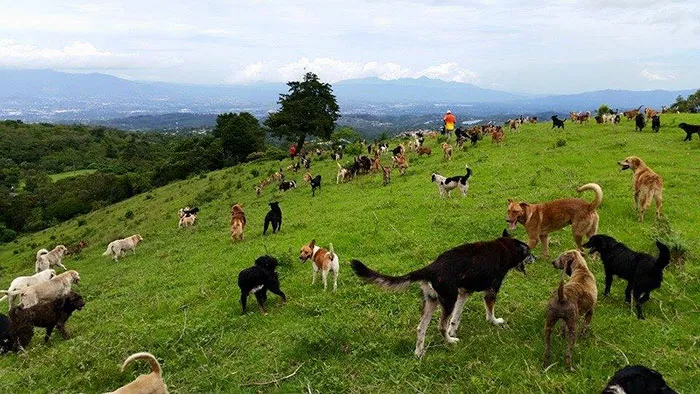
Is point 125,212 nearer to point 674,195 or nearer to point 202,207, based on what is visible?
point 202,207

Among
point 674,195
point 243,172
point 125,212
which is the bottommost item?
point 125,212

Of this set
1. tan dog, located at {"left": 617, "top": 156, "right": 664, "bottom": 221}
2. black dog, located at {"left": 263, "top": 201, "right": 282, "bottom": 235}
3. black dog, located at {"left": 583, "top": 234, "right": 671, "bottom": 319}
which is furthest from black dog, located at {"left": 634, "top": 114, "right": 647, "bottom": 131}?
black dog, located at {"left": 583, "top": 234, "right": 671, "bottom": 319}

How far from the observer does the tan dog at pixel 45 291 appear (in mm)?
11688

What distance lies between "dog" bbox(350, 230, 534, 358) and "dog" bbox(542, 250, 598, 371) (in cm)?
101

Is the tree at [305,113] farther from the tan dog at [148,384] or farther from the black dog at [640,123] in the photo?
the tan dog at [148,384]

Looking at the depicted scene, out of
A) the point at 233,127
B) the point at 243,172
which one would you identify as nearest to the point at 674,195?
the point at 243,172

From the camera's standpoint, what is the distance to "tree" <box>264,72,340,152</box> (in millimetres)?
48438

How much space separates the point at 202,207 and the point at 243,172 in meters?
7.94

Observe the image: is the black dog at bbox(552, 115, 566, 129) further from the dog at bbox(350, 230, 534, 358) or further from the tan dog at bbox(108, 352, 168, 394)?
the tan dog at bbox(108, 352, 168, 394)

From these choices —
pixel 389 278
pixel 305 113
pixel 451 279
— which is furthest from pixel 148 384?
pixel 305 113

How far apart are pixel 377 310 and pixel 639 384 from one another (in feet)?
15.9

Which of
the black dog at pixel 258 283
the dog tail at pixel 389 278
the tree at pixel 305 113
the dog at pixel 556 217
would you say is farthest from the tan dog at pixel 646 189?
the tree at pixel 305 113

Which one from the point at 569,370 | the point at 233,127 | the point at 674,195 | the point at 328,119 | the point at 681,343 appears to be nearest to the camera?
the point at 569,370

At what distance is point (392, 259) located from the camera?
11875 millimetres
